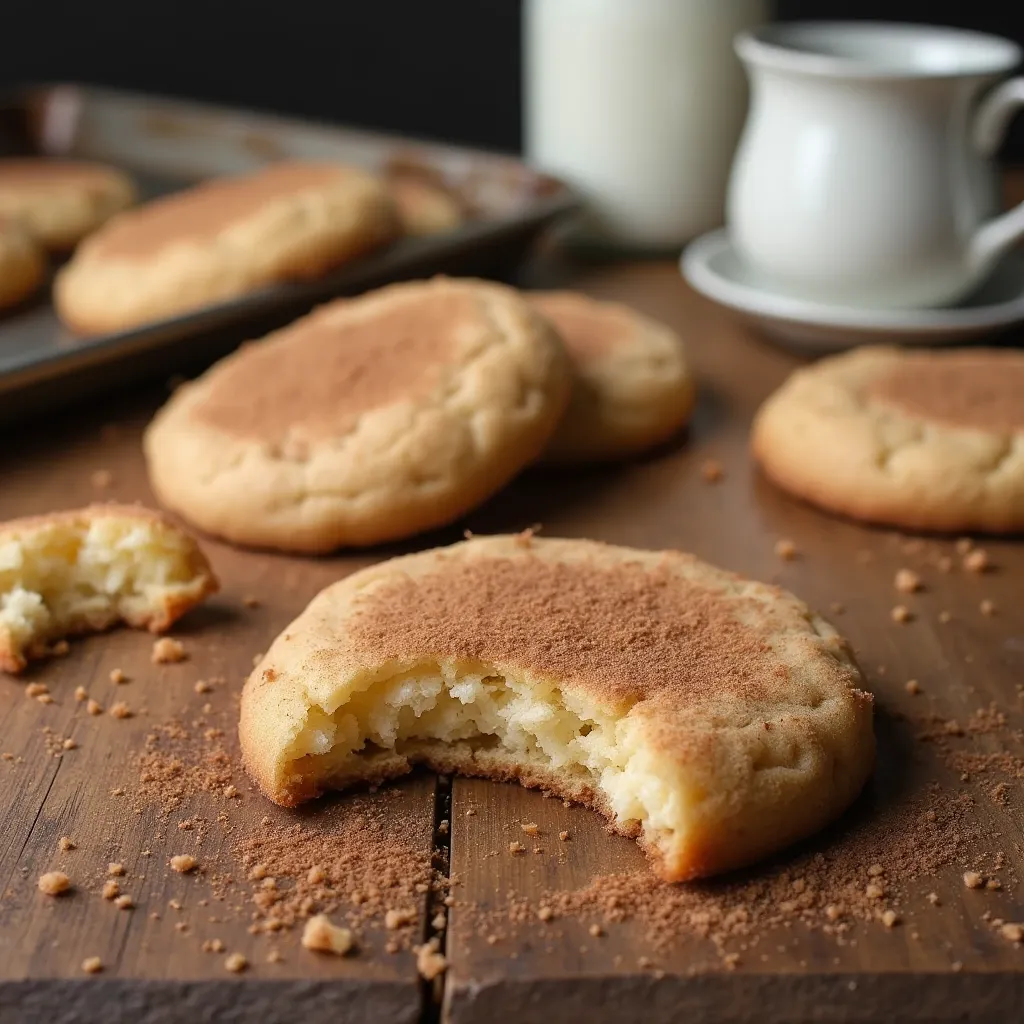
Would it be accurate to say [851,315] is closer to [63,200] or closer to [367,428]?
[367,428]

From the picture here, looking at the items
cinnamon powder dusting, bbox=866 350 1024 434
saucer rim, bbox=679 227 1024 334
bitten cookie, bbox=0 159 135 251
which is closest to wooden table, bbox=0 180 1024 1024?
cinnamon powder dusting, bbox=866 350 1024 434

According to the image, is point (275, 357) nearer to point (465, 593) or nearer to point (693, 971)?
point (465, 593)

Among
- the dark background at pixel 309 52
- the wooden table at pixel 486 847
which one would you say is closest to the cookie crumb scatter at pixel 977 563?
the wooden table at pixel 486 847

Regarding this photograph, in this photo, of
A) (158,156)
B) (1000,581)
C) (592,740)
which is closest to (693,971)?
(592,740)

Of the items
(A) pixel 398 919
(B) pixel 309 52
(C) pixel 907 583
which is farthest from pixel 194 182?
(A) pixel 398 919

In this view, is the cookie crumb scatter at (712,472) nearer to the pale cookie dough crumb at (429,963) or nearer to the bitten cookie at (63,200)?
the pale cookie dough crumb at (429,963)
